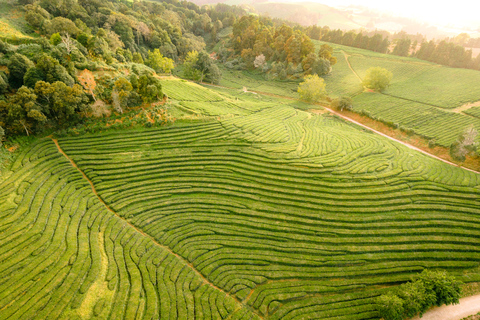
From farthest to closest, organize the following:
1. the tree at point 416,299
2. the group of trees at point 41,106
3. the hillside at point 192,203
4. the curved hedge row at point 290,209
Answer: the group of trees at point 41,106 < the curved hedge row at point 290,209 < the hillside at point 192,203 < the tree at point 416,299

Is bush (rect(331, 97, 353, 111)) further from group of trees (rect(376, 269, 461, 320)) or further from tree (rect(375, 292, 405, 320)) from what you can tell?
tree (rect(375, 292, 405, 320))

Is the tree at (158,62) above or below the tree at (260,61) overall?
below

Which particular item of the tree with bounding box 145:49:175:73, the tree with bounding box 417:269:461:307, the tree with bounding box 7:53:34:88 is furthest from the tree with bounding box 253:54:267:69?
the tree with bounding box 417:269:461:307

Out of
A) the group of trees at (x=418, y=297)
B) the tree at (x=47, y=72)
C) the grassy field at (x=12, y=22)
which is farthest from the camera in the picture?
the grassy field at (x=12, y=22)

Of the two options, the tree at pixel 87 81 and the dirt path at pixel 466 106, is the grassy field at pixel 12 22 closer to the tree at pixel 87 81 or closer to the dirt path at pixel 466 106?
the tree at pixel 87 81

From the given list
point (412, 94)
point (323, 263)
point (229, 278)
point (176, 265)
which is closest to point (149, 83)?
point (176, 265)

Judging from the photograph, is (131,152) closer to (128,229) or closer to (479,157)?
(128,229)

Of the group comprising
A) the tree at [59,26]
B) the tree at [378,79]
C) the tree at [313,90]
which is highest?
the tree at [378,79]

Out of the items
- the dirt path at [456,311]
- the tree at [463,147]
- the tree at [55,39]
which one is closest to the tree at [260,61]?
the tree at [55,39]

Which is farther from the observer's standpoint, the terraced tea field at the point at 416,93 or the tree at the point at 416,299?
the terraced tea field at the point at 416,93
